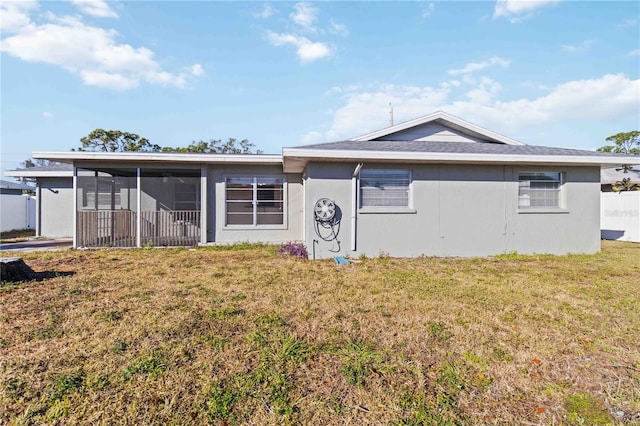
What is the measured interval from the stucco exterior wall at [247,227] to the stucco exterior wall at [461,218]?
100 inches

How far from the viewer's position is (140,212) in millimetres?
9398

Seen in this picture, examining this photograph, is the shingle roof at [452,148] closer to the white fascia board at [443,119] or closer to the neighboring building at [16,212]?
the white fascia board at [443,119]

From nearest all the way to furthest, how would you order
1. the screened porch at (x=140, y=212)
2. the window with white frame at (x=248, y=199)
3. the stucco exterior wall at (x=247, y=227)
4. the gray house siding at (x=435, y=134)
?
the screened porch at (x=140, y=212)
the gray house siding at (x=435, y=134)
the stucco exterior wall at (x=247, y=227)
the window with white frame at (x=248, y=199)

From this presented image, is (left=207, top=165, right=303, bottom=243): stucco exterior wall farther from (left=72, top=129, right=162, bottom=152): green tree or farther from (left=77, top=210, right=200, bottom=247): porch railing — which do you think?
(left=72, top=129, right=162, bottom=152): green tree

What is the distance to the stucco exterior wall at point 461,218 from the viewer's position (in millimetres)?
7500

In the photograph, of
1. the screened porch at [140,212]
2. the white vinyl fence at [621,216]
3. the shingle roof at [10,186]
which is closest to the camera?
the screened porch at [140,212]

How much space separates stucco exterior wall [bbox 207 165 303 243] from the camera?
9.76 m

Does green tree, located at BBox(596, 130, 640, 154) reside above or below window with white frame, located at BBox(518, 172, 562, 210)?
above

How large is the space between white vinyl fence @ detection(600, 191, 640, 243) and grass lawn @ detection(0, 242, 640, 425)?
8.11m

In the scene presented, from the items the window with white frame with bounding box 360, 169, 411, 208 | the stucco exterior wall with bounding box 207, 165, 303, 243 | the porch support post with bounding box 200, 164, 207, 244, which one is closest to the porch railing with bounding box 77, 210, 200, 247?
the porch support post with bounding box 200, 164, 207, 244

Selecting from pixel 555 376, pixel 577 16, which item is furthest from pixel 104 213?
pixel 577 16

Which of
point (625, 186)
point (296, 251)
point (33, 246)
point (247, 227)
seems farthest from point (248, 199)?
point (625, 186)

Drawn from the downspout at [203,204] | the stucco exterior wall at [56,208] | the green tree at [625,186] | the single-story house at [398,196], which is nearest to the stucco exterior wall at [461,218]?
the single-story house at [398,196]

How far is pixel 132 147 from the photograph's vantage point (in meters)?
31.3
